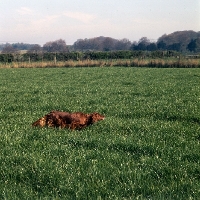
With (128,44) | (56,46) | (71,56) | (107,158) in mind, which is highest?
(128,44)

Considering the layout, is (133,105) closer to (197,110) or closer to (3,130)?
(197,110)

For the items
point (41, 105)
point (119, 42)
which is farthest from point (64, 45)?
point (41, 105)

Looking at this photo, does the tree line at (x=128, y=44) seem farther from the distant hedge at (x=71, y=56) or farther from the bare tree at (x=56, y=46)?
the distant hedge at (x=71, y=56)

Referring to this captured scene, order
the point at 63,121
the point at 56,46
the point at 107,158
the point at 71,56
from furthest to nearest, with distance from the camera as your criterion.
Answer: the point at 56,46 < the point at 71,56 < the point at 63,121 < the point at 107,158

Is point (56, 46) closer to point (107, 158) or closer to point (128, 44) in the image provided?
point (128, 44)

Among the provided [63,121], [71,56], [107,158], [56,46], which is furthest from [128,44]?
[107,158]

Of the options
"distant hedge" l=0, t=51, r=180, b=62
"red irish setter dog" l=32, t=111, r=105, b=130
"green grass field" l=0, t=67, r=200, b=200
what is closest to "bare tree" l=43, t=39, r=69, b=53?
"distant hedge" l=0, t=51, r=180, b=62

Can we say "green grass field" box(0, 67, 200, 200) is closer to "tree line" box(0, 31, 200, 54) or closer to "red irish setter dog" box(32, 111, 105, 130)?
"red irish setter dog" box(32, 111, 105, 130)

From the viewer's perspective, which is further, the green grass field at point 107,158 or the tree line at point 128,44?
the tree line at point 128,44

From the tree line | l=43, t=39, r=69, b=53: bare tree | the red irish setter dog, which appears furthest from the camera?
l=43, t=39, r=69, b=53: bare tree

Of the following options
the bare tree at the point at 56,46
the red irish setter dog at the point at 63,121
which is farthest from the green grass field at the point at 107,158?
the bare tree at the point at 56,46

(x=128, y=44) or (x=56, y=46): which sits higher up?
(x=128, y=44)

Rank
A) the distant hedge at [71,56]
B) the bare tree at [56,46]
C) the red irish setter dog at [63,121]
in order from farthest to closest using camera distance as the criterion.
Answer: the bare tree at [56,46] → the distant hedge at [71,56] → the red irish setter dog at [63,121]

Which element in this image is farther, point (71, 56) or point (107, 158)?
point (71, 56)
